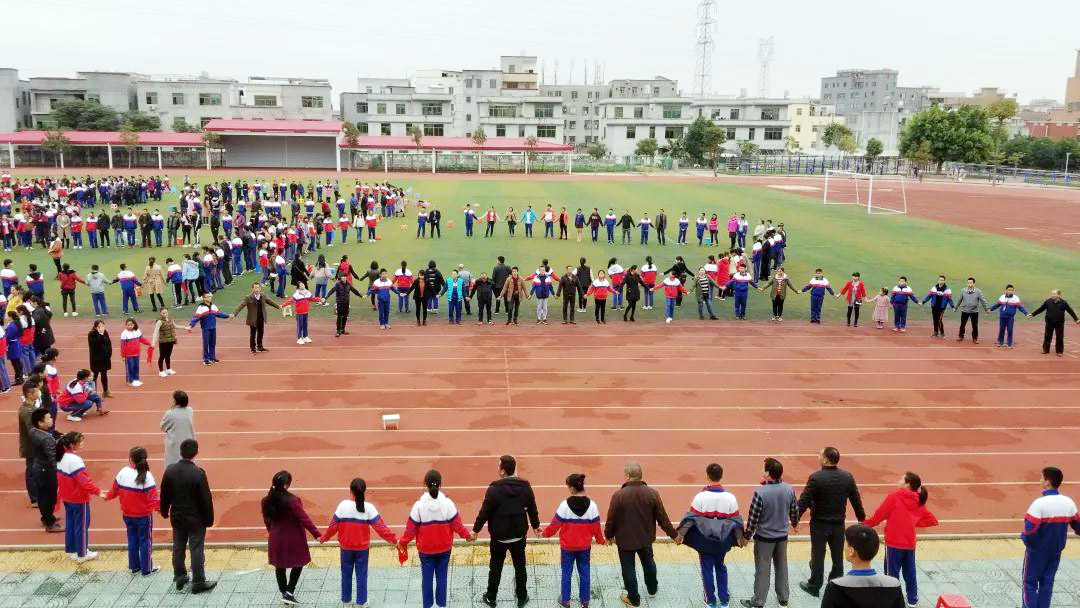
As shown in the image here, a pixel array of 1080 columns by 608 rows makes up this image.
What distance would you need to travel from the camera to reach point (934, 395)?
47.0 feet

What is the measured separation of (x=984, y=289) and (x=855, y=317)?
6756 millimetres

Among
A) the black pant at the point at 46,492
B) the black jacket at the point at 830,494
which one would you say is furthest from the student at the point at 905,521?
the black pant at the point at 46,492

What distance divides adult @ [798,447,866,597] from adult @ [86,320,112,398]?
11141 mm

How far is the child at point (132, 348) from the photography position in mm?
13727

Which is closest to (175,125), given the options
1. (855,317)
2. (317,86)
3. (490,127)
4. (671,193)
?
(317,86)

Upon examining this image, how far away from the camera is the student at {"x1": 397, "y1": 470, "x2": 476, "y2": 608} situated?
6.83 meters

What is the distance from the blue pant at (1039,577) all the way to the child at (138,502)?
784cm

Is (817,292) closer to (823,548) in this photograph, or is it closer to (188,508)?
(823,548)

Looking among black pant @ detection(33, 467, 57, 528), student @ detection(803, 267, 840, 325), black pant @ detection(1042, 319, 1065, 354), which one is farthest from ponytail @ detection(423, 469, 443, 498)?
black pant @ detection(1042, 319, 1065, 354)

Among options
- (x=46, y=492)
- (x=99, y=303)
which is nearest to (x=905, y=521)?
(x=46, y=492)

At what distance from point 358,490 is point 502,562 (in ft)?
4.83

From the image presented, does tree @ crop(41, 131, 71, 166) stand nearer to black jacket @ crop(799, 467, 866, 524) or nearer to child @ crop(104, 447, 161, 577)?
child @ crop(104, 447, 161, 577)

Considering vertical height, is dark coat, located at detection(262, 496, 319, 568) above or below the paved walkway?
above

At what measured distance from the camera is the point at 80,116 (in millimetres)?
75000
